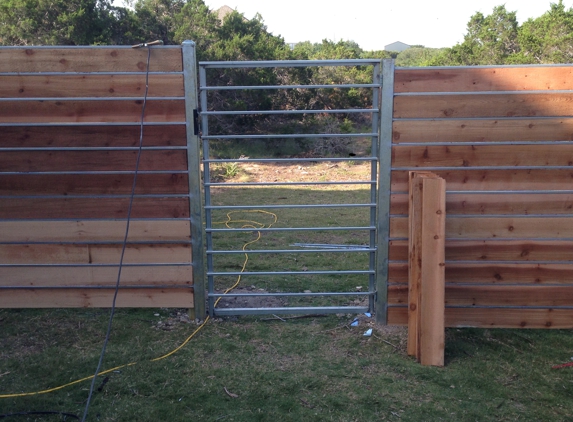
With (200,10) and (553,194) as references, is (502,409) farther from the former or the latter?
(200,10)

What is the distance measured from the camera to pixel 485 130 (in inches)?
177

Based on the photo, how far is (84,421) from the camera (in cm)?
329

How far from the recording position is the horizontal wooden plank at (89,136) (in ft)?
15.2

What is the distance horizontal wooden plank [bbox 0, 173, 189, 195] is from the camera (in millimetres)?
4699

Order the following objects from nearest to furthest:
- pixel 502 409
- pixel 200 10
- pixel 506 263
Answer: pixel 502 409 → pixel 506 263 → pixel 200 10

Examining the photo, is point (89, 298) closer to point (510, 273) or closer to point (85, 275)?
point (85, 275)

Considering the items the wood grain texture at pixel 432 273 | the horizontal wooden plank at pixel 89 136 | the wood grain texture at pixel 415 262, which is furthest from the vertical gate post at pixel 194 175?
the wood grain texture at pixel 432 273

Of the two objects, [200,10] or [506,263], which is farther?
[200,10]

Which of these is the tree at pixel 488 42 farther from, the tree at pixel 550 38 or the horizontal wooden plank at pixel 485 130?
the horizontal wooden plank at pixel 485 130

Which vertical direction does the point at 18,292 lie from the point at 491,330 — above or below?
above

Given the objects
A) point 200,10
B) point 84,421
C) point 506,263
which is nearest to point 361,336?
point 506,263

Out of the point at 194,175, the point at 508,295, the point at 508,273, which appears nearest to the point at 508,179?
the point at 508,273

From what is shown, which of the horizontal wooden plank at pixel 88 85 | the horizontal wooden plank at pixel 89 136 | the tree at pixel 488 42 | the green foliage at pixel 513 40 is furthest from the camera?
the tree at pixel 488 42

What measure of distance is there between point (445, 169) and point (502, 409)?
1933 mm
